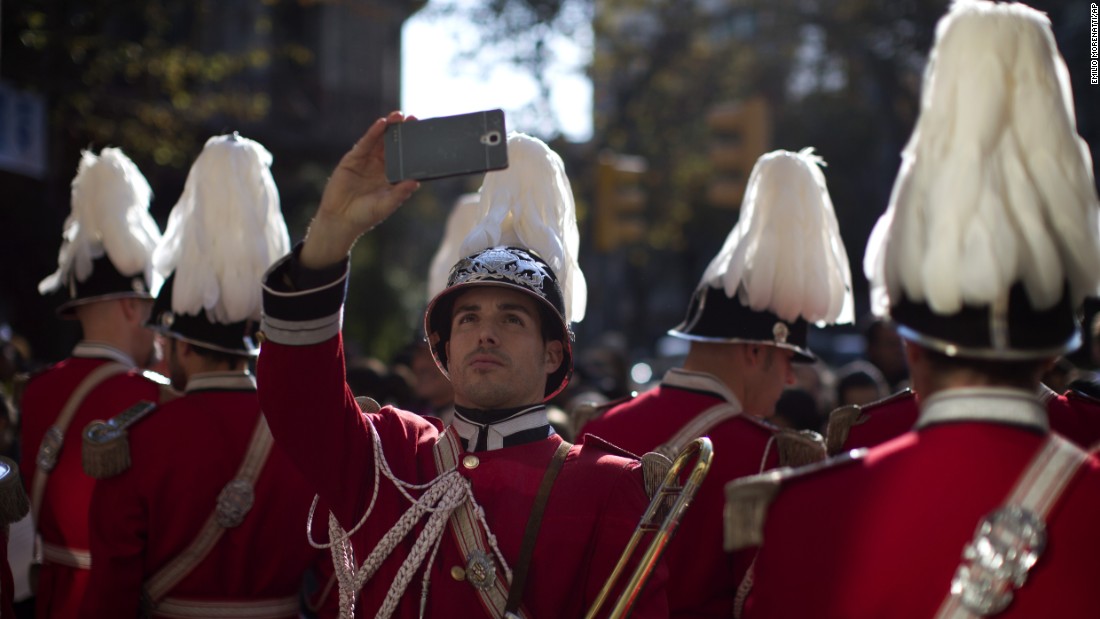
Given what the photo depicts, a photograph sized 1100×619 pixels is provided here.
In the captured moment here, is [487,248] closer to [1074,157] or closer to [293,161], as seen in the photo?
[1074,157]

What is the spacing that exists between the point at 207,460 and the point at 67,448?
3.90 ft

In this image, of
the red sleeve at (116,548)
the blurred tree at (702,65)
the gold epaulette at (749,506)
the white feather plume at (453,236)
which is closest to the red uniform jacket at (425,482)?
the gold epaulette at (749,506)

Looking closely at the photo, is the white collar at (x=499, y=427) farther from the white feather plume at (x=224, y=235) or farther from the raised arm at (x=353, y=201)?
the white feather plume at (x=224, y=235)

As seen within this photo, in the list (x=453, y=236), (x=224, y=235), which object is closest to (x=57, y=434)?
(x=224, y=235)

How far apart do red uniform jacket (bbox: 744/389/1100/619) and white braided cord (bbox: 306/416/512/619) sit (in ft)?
3.53

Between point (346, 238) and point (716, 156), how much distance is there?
516 inches

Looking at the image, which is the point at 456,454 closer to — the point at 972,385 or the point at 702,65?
the point at 972,385

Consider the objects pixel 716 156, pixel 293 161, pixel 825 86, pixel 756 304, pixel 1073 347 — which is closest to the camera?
pixel 1073 347

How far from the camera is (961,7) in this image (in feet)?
7.63

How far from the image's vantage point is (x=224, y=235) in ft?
14.9

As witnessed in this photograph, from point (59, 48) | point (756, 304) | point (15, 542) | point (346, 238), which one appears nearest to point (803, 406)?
point (756, 304)

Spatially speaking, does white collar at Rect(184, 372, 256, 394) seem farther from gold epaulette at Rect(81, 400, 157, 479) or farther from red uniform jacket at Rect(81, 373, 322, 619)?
gold epaulette at Rect(81, 400, 157, 479)

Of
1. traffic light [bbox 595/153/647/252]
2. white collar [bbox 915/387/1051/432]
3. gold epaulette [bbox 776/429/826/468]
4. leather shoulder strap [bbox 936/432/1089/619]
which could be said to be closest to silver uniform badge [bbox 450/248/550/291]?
gold epaulette [bbox 776/429/826/468]

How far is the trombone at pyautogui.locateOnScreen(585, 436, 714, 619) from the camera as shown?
3047mm
